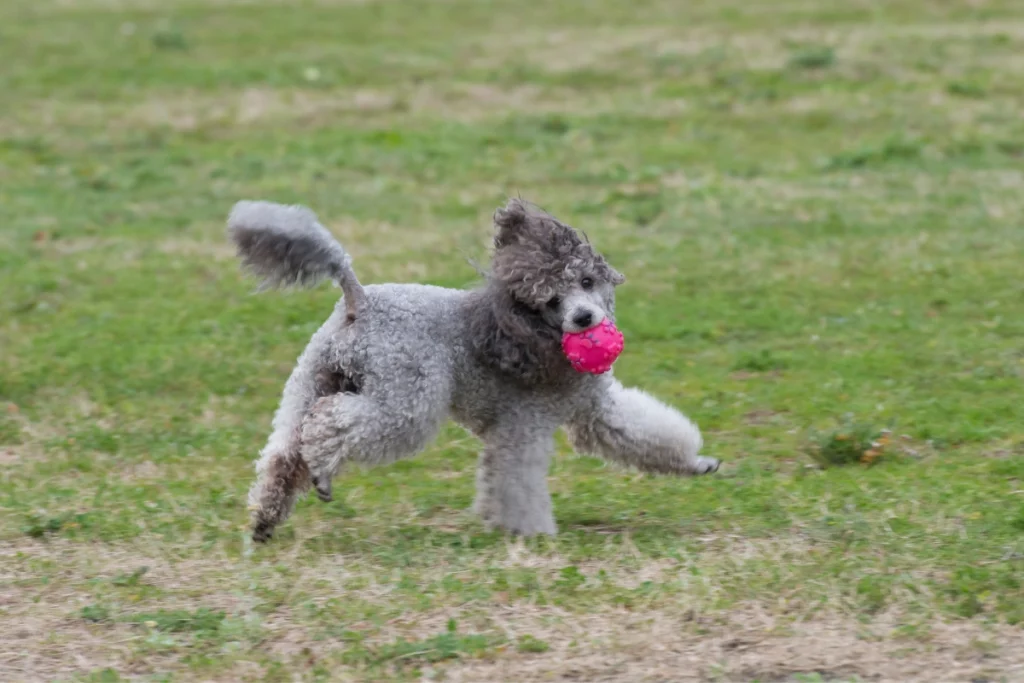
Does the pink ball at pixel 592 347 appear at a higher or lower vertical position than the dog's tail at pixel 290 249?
lower

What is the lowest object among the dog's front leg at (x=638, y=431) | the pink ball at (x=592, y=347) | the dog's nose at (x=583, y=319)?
the dog's front leg at (x=638, y=431)

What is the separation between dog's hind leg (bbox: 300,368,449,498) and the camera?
19.7ft

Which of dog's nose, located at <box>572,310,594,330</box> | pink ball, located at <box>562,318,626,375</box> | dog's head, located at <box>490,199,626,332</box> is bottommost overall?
pink ball, located at <box>562,318,626,375</box>

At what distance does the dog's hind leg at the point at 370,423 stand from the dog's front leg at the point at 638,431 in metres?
0.71

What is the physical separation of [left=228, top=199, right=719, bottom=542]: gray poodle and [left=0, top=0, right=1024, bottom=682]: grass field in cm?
34

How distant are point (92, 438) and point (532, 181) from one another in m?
6.50

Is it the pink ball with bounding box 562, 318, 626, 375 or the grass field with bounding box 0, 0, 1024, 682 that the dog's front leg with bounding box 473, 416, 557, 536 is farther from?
the pink ball with bounding box 562, 318, 626, 375

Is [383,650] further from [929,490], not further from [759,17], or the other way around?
[759,17]

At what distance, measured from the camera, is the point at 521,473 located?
20.7 feet

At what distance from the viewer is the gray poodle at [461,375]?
6082 mm

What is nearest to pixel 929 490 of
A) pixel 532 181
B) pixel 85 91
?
pixel 532 181

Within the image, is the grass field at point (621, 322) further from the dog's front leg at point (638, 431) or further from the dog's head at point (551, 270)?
the dog's head at point (551, 270)

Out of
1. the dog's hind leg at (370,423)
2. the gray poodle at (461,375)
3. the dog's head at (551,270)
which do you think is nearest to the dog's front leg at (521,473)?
the gray poodle at (461,375)

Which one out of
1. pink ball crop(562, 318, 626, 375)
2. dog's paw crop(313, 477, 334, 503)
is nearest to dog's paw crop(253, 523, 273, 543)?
dog's paw crop(313, 477, 334, 503)
